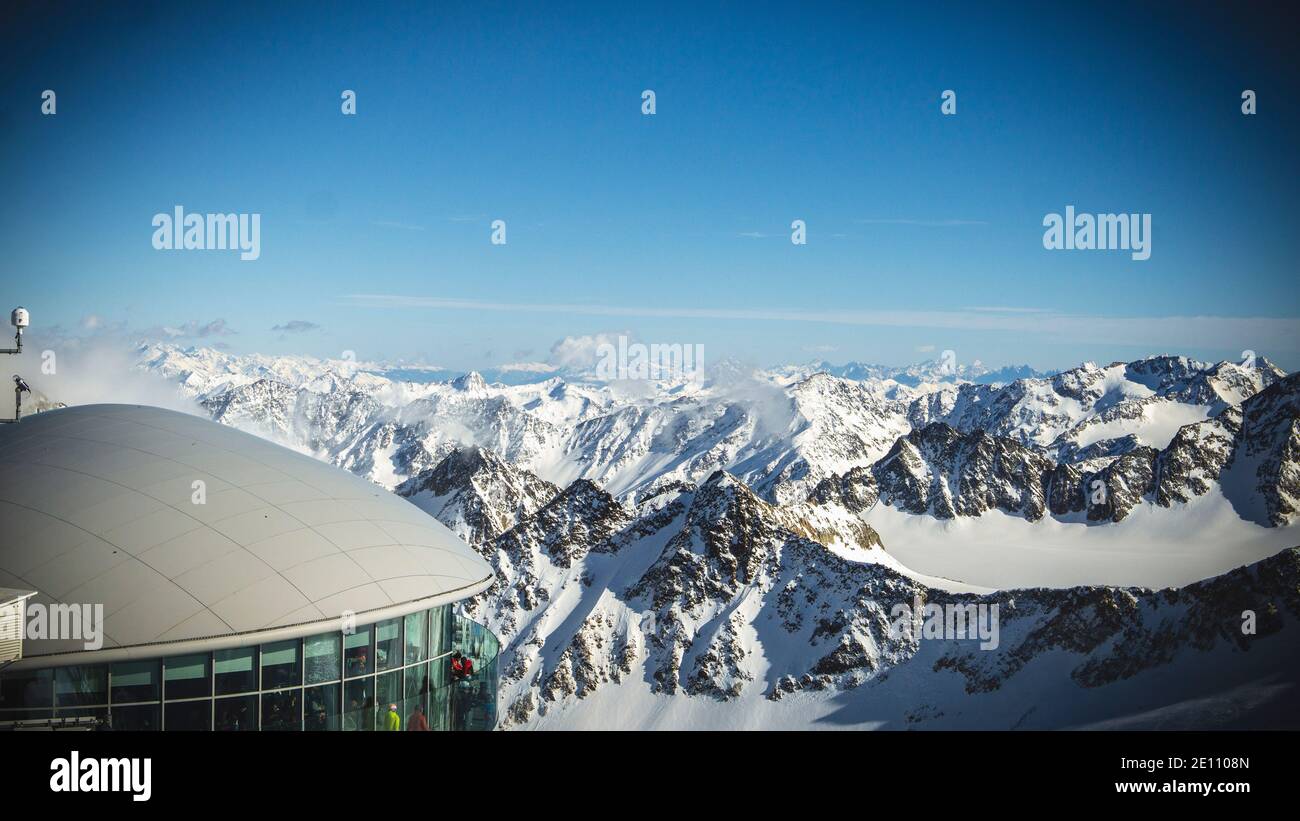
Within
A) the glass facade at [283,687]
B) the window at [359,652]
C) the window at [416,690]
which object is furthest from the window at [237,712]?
the window at [416,690]

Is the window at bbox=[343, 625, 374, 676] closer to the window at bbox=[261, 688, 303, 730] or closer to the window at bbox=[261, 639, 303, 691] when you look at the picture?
the window at bbox=[261, 639, 303, 691]

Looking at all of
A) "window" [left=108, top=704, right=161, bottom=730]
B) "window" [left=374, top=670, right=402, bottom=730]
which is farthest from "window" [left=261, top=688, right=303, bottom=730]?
"window" [left=108, top=704, right=161, bottom=730]

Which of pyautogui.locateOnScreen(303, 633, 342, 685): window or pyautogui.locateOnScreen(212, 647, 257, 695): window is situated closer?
pyautogui.locateOnScreen(212, 647, 257, 695): window

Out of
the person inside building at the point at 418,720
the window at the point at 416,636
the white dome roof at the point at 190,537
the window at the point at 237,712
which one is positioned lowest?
the person inside building at the point at 418,720

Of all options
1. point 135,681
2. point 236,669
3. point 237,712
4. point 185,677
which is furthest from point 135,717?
point 236,669

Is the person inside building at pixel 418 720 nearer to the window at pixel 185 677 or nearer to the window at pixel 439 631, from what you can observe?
the window at pixel 439 631

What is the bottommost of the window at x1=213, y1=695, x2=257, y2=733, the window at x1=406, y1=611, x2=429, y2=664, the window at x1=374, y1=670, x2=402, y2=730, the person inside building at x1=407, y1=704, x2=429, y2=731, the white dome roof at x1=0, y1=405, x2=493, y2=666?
the person inside building at x1=407, y1=704, x2=429, y2=731
